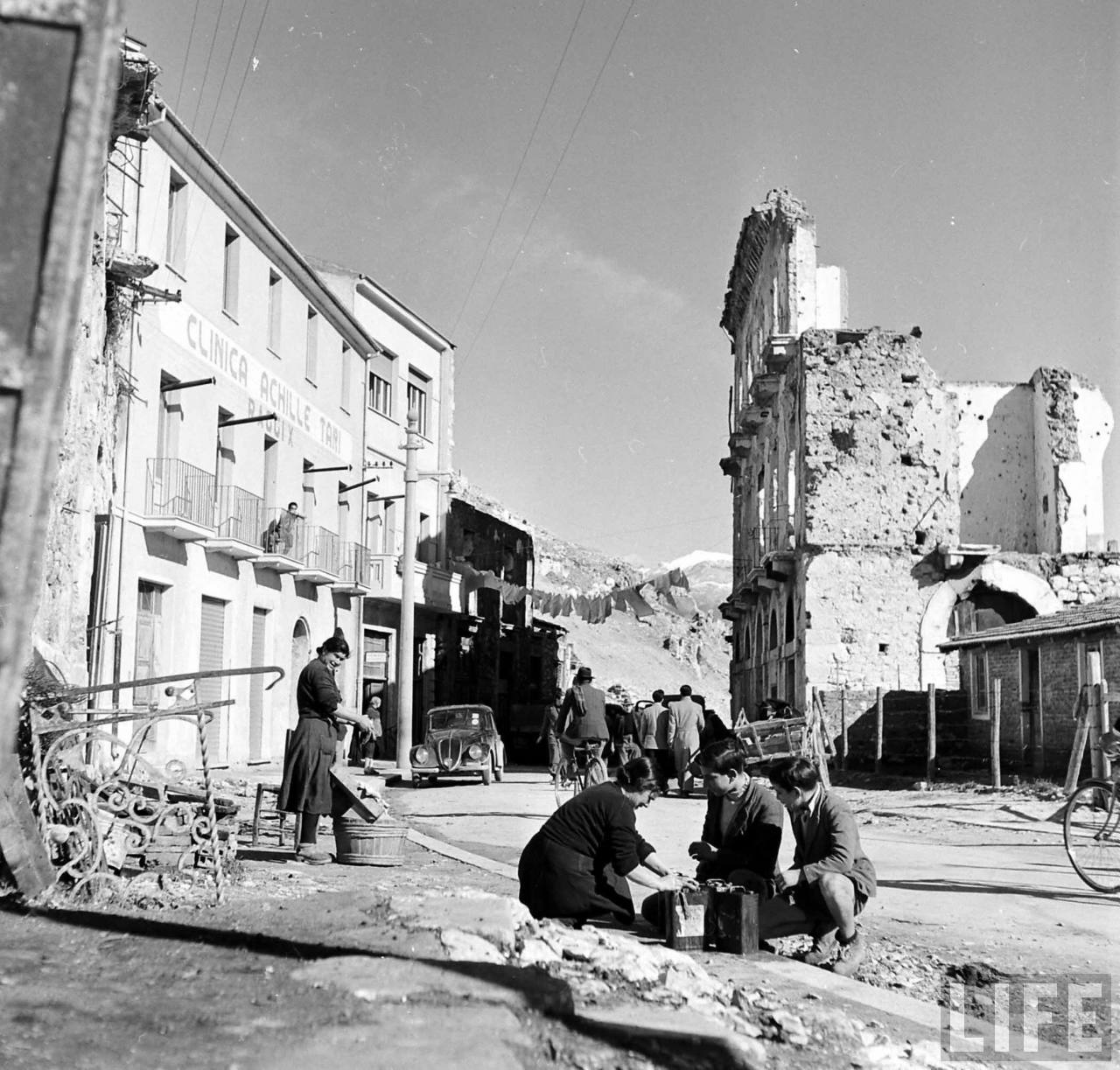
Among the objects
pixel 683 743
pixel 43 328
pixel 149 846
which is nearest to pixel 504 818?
pixel 683 743

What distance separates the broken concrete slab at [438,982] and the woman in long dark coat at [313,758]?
13.2ft

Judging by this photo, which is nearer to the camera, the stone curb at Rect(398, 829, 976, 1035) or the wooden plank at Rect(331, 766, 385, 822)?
the stone curb at Rect(398, 829, 976, 1035)

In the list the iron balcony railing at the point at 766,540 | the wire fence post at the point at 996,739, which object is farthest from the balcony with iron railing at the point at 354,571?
the wire fence post at the point at 996,739

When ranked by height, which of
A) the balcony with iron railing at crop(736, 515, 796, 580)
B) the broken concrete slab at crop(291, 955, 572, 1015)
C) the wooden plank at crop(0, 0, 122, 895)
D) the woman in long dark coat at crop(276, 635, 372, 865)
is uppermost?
the balcony with iron railing at crop(736, 515, 796, 580)

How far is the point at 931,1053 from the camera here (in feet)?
15.0

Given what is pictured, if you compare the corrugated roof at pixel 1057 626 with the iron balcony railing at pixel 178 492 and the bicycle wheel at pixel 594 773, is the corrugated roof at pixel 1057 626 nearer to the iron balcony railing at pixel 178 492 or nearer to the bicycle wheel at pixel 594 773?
the bicycle wheel at pixel 594 773

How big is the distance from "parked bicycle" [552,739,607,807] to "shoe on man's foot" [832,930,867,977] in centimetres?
770

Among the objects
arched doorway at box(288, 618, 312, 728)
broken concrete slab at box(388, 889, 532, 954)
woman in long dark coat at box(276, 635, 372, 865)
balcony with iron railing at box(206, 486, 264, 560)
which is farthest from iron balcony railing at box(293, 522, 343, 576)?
broken concrete slab at box(388, 889, 532, 954)

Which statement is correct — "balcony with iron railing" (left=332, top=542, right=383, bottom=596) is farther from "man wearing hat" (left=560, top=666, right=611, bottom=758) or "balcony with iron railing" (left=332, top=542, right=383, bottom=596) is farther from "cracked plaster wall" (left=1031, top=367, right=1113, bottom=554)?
"cracked plaster wall" (left=1031, top=367, right=1113, bottom=554)

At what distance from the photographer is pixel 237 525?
77.2ft

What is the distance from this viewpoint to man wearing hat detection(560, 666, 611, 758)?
15.3 m

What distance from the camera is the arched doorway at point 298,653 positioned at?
26703 mm

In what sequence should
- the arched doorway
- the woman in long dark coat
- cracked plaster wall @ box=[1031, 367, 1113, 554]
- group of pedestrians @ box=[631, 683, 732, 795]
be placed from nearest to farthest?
the woman in long dark coat → group of pedestrians @ box=[631, 683, 732, 795] → the arched doorway → cracked plaster wall @ box=[1031, 367, 1113, 554]

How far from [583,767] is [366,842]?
267 inches
